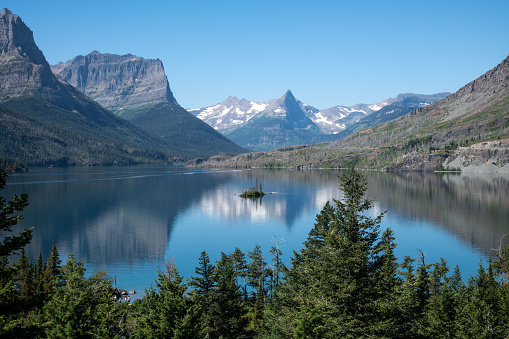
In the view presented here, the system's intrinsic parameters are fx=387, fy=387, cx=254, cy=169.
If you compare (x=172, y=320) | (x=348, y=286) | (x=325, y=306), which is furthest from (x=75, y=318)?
(x=348, y=286)

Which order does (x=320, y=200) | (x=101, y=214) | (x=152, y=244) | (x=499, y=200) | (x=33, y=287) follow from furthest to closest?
(x=320, y=200), (x=499, y=200), (x=101, y=214), (x=152, y=244), (x=33, y=287)

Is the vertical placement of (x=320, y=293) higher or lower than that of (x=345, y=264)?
lower

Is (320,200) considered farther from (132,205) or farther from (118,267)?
(118,267)

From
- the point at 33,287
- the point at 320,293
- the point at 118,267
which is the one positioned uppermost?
the point at 320,293

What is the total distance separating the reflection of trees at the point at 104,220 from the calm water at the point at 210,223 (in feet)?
0.84

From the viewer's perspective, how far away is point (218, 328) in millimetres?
40250

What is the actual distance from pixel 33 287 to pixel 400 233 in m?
86.6

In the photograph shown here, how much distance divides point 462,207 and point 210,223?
290 feet

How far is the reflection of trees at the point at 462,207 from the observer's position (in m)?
99.9

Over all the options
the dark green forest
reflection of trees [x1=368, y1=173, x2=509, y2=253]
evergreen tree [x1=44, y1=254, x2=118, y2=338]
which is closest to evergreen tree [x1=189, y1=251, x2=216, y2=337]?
the dark green forest

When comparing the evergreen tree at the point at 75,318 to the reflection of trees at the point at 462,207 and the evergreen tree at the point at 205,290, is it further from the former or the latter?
the reflection of trees at the point at 462,207

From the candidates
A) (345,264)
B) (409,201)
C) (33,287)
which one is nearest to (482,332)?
(345,264)

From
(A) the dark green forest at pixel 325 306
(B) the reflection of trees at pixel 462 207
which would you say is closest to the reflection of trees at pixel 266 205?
(B) the reflection of trees at pixel 462 207

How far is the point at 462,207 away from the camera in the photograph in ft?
447
